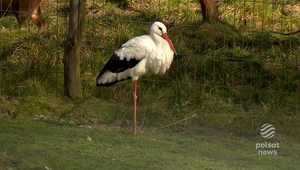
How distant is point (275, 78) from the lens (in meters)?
8.27

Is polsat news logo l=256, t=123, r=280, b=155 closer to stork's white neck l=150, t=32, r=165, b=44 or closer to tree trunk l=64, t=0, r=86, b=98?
stork's white neck l=150, t=32, r=165, b=44

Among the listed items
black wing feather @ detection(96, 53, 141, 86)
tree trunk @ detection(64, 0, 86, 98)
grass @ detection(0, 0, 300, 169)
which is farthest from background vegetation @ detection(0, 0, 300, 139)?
black wing feather @ detection(96, 53, 141, 86)

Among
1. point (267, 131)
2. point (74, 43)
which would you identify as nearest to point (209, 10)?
point (74, 43)

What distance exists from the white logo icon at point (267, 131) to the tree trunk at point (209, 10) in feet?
6.73

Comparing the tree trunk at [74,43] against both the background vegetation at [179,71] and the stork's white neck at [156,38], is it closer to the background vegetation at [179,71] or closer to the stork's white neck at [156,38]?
the background vegetation at [179,71]

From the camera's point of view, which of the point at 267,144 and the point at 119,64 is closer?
the point at 267,144

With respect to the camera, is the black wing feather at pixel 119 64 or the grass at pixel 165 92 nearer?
the grass at pixel 165 92

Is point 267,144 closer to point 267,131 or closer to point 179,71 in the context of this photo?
point 267,131

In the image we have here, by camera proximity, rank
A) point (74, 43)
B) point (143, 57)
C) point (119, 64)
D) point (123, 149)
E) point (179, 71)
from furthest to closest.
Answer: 1. point (179, 71)
2. point (74, 43)
3. point (119, 64)
4. point (143, 57)
5. point (123, 149)

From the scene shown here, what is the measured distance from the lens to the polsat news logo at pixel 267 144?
262 inches

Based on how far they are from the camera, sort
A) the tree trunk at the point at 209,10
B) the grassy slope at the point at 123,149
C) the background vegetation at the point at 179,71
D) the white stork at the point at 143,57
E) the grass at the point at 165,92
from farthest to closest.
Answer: the tree trunk at the point at 209,10 → the background vegetation at the point at 179,71 → the white stork at the point at 143,57 → the grass at the point at 165,92 → the grassy slope at the point at 123,149

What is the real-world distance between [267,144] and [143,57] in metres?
1.42

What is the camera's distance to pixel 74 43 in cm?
759

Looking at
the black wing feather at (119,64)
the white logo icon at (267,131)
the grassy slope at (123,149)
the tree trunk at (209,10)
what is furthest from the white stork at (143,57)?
the tree trunk at (209,10)
